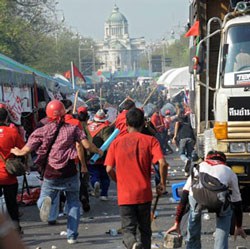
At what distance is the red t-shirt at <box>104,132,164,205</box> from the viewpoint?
7531mm

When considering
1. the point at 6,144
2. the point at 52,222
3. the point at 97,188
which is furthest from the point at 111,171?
the point at 97,188

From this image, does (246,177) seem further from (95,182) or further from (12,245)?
(12,245)

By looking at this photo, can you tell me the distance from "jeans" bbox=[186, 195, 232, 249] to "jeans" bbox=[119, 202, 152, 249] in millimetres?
412

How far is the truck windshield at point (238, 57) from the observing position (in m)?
10.6

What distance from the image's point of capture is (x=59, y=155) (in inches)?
388

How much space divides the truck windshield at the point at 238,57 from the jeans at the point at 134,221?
3509 millimetres

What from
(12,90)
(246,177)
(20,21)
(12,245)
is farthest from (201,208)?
(20,21)

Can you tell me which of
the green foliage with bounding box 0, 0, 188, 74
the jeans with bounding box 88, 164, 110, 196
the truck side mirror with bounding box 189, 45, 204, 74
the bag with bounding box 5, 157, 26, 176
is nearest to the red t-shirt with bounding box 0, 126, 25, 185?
the bag with bounding box 5, 157, 26, 176

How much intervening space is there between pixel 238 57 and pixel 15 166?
3368mm

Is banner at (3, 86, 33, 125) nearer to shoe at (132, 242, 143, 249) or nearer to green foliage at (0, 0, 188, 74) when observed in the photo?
shoe at (132, 242, 143, 249)

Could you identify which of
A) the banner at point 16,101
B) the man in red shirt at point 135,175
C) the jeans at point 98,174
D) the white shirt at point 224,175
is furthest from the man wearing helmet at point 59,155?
the banner at point 16,101

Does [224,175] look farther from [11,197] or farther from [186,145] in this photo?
[186,145]

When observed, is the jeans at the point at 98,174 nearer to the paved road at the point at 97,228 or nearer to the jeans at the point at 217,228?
the paved road at the point at 97,228

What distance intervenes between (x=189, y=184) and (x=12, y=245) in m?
5.15
